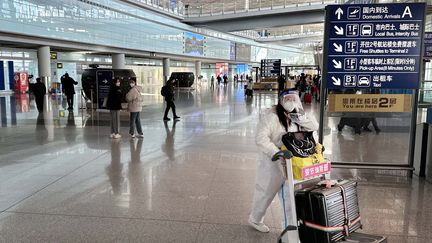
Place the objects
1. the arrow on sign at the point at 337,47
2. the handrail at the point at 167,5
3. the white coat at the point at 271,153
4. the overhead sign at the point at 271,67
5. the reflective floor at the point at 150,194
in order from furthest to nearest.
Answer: the handrail at the point at 167,5 → the overhead sign at the point at 271,67 → the arrow on sign at the point at 337,47 → the reflective floor at the point at 150,194 → the white coat at the point at 271,153

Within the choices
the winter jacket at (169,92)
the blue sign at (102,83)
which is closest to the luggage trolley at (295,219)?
the winter jacket at (169,92)

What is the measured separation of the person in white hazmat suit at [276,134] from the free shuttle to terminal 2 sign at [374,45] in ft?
9.93

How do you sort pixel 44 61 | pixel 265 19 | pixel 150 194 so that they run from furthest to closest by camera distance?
pixel 265 19, pixel 44 61, pixel 150 194

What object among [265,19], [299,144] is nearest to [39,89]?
[299,144]

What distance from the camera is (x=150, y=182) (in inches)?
235

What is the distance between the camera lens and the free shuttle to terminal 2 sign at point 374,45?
6027 millimetres

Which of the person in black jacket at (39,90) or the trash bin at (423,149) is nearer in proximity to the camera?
the trash bin at (423,149)

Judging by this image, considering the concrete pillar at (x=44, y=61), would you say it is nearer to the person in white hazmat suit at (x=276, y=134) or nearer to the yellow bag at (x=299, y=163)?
the person in white hazmat suit at (x=276, y=134)

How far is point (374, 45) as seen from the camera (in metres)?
6.10

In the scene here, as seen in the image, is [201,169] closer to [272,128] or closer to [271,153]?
[272,128]

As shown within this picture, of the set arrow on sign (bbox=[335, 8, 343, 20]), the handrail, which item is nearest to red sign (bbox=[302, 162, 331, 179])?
arrow on sign (bbox=[335, 8, 343, 20])

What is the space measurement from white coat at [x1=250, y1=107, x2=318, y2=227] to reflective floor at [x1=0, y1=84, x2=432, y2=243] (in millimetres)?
549

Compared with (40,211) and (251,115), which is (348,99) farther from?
(251,115)

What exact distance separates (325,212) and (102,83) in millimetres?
15855
